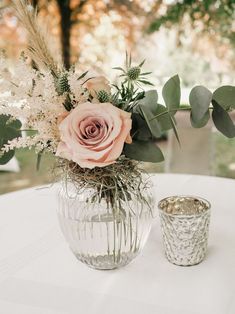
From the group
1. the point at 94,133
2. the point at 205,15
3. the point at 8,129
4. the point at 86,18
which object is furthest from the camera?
the point at 86,18

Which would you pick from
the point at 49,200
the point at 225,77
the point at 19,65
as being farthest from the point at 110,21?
the point at 19,65

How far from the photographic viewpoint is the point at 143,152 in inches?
26.3

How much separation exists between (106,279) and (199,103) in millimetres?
329

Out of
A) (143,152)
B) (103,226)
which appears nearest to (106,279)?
(103,226)

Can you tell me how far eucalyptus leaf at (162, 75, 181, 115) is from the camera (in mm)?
696

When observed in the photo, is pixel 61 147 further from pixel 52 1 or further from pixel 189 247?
pixel 52 1

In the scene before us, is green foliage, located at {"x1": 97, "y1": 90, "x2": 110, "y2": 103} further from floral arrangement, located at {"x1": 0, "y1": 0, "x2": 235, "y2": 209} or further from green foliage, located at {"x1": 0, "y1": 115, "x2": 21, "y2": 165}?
green foliage, located at {"x1": 0, "y1": 115, "x2": 21, "y2": 165}

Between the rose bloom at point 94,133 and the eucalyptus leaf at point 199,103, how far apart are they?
0.37 ft

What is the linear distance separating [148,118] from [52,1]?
10.7 ft

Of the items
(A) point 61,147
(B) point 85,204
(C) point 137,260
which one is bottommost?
(C) point 137,260

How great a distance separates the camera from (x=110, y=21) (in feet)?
12.6

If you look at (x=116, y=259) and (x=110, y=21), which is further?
(x=110, y=21)

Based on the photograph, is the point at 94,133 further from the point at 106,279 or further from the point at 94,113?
the point at 106,279

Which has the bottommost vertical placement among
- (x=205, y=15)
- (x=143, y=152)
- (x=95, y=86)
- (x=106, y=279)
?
(x=106, y=279)
